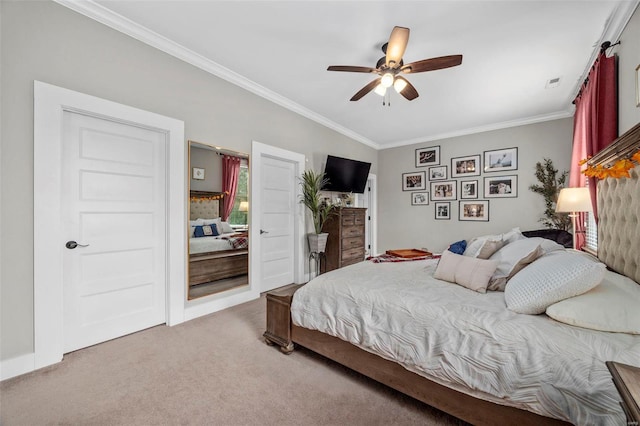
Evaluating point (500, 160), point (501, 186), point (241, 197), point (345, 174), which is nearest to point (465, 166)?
point (500, 160)

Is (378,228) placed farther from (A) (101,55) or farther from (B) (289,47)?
(A) (101,55)

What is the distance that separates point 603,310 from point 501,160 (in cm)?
434

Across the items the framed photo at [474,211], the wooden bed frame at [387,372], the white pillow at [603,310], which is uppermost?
the framed photo at [474,211]

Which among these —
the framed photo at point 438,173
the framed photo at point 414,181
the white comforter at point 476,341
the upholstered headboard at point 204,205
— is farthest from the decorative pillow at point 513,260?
the framed photo at point 414,181

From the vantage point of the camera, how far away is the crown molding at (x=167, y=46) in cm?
211

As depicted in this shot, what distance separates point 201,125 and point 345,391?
9.37 feet

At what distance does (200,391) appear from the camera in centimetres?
171

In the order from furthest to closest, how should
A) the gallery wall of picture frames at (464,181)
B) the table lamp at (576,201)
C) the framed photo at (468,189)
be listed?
the framed photo at (468,189) → the gallery wall of picture frames at (464,181) → the table lamp at (576,201)

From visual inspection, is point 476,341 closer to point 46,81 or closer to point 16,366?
point 16,366

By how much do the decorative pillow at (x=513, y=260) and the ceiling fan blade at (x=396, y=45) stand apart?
182 centimetres

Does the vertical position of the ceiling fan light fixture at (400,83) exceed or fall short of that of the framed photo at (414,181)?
it exceeds it

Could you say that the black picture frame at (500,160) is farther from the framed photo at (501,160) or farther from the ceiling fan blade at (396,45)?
the ceiling fan blade at (396,45)

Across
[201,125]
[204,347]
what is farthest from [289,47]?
[204,347]

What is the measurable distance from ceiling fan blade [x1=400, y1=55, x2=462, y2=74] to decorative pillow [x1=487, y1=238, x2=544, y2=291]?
158 centimetres
